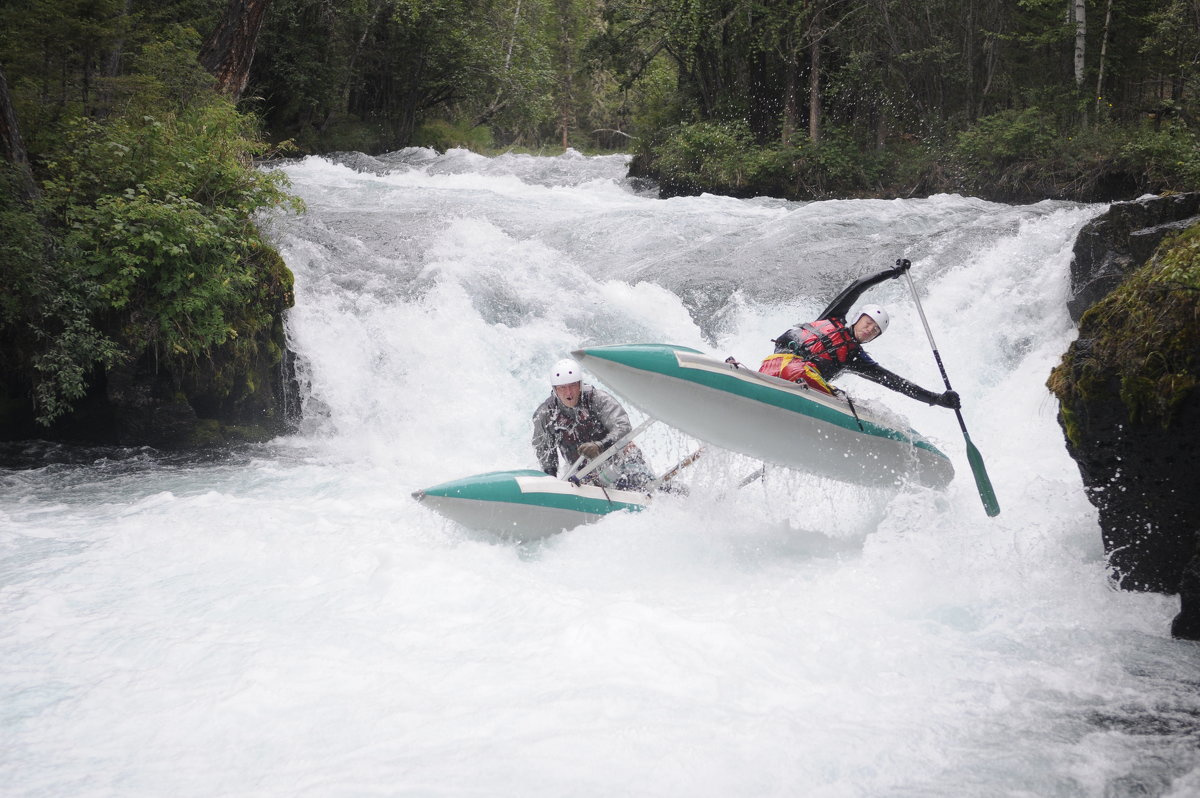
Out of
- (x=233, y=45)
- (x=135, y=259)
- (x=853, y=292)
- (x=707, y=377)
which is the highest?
(x=233, y=45)

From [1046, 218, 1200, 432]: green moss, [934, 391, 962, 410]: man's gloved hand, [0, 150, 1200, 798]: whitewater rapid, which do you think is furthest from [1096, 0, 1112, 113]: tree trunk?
[1046, 218, 1200, 432]: green moss

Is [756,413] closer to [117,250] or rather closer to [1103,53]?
[117,250]

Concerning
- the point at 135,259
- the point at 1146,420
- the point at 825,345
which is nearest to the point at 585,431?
the point at 825,345

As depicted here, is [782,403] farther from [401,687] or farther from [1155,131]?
[1155,131]

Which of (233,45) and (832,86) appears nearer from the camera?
(233,45)

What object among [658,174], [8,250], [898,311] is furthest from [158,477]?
[658,174]

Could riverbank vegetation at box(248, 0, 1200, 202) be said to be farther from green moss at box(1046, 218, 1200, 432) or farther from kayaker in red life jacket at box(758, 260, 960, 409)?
green moss at box(1046, 218, 1200, 432)

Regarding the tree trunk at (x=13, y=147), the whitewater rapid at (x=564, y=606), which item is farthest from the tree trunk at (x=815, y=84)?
the tree trunk at (x=13, y=147)

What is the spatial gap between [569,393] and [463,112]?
83.7 feet

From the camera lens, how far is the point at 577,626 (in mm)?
4449

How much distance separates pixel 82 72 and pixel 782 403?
8911 mm

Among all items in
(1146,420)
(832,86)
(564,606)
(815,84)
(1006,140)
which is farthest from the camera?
(832,86)

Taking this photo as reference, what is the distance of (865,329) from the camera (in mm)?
5965

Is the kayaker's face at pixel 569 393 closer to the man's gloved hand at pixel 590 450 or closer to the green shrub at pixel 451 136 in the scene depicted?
the man's gloved hand at pixel 590 450
